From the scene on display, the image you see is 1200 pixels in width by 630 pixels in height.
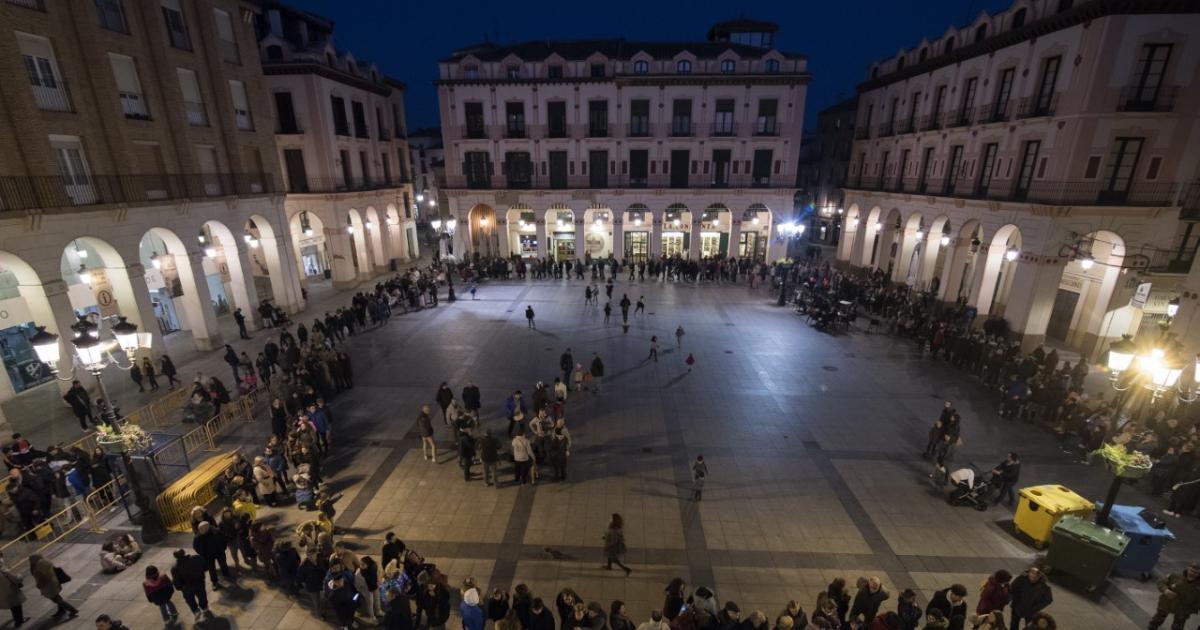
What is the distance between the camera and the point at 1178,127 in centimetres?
1770

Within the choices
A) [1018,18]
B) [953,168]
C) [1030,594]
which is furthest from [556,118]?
[1030,594]

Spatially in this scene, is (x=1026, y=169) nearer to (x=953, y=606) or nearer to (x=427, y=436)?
(x=953, y=606)

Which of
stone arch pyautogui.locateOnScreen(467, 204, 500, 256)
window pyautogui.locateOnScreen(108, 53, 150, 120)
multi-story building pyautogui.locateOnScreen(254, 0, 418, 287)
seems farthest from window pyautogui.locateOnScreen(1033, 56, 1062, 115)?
multi-story building pyautogui.locateOnScreen(254, 0, 418, 287)

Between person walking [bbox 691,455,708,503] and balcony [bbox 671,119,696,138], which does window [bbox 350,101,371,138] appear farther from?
person walking [bbox 691,455,708,503]

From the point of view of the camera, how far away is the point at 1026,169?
2062cm

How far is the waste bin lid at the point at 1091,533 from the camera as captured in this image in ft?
28.1

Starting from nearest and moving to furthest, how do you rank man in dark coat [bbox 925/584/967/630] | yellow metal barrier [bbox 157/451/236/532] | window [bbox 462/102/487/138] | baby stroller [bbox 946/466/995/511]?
man in dark coat [bbox 925/584/967/630], yellow metal barrier [bbox 157/451/236/532], baby stroller [bbox 946/466/995/511], window [bbox 462/102/487/138]

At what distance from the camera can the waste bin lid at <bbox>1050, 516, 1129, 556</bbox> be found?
28.1 ft

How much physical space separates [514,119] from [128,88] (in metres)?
20.5

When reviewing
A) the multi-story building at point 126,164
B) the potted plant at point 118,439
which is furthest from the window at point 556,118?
the potted plant at point 118,439

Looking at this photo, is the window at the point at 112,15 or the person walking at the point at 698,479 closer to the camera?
the person walking at the point at 698,479

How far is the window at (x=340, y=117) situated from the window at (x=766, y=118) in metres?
25.9

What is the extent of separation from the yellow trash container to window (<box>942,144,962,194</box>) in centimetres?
1950

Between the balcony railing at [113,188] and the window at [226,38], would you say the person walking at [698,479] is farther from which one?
the window at [226,38]
